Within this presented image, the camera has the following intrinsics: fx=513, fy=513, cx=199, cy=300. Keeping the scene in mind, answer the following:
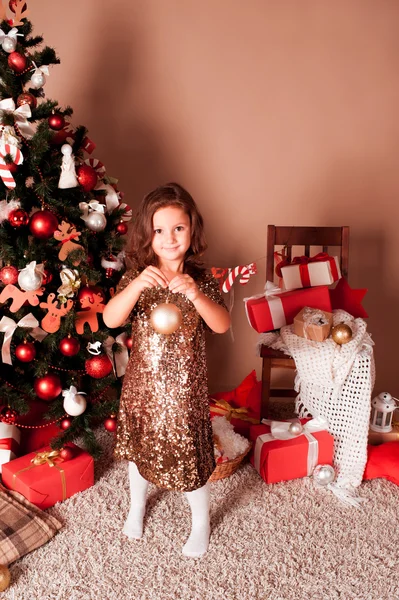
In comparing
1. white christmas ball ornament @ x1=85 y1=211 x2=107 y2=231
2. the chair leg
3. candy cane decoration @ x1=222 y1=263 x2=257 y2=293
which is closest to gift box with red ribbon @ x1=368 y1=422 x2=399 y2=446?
the chair leg

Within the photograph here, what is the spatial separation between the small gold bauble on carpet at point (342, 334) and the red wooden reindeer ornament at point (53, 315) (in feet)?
3.04

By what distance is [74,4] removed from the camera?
216 centimetres

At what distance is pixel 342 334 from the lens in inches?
71.6

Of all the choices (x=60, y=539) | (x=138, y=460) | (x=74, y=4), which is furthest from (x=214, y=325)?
(x=74, y=4)

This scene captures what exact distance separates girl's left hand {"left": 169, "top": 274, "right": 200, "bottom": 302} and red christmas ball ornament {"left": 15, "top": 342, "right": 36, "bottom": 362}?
0.61 metres

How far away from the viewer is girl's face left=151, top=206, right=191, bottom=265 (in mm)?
1348

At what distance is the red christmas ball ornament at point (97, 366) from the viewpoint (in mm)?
1735

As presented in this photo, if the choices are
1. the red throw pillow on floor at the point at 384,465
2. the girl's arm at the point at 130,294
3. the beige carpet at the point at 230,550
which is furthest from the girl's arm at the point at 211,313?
the red throw pillow on floor at the point at 384,465

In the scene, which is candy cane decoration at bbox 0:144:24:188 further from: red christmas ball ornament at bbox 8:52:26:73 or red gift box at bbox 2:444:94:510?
red gift box at bbox 2:444:94:510

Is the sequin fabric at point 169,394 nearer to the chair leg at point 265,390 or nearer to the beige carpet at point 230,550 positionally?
the beige carpet at point 230,550

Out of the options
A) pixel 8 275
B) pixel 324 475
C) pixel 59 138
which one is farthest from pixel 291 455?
pixel 59 138

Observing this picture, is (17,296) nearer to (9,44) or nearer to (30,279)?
(30,279)

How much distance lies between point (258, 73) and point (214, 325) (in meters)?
1.42

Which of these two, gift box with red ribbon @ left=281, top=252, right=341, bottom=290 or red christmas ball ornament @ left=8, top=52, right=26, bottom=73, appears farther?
gift box with red ribbon @ left=281, top=252, right=341, bottom=290
